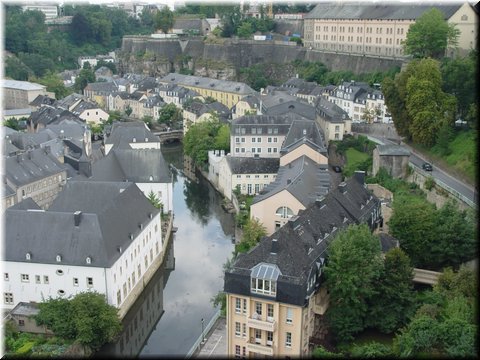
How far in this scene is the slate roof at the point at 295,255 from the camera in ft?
58.2

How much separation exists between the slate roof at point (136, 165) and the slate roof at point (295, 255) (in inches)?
461

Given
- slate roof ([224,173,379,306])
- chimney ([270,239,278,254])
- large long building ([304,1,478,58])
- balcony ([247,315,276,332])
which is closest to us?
slate roof ([224,173,379,306])

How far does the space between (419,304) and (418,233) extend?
4.29 metres

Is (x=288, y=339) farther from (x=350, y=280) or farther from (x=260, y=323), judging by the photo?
(x=350, y=280)

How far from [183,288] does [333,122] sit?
1971cm

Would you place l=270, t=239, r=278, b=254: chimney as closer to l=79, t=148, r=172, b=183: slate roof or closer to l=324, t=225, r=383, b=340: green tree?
l=324, t=225, r=383, b=340: green tree

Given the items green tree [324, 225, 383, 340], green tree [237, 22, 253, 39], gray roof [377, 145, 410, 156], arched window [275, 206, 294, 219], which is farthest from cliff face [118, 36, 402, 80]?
green tree [324, 225, 383, 340]

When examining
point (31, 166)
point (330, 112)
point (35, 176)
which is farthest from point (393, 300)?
point (330, 112)

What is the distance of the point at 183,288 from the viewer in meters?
25.9

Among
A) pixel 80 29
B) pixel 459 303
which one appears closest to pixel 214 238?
pixel 459 303

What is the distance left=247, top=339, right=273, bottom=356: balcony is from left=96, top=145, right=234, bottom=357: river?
3106mm

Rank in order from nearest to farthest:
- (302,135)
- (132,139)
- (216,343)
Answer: (216,343), (302,135), (132,139)

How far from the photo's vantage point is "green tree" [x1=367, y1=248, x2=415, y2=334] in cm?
1955

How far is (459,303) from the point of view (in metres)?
18.4
